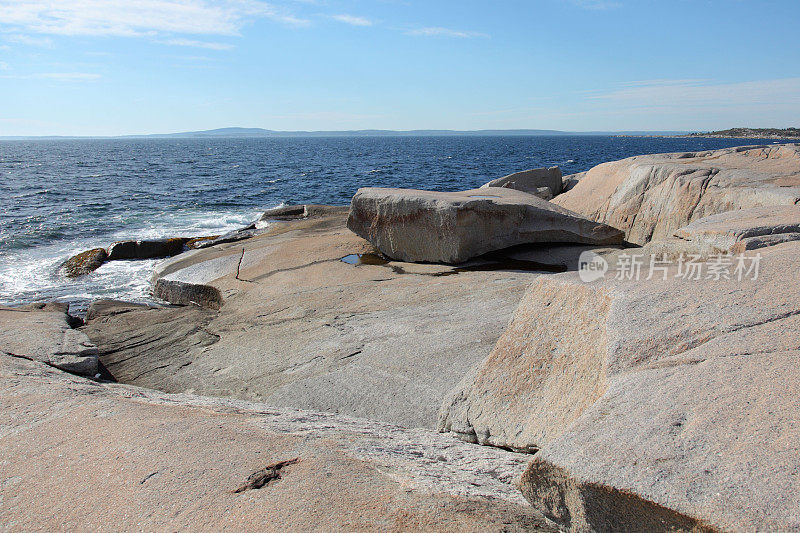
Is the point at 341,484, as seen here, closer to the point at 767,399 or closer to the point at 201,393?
the point at 767,399

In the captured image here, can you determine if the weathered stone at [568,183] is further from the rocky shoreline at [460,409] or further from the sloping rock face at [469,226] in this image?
the rocky shoreline at [460,409]

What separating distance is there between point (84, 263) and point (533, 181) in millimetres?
11237

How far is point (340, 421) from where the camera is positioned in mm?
3293

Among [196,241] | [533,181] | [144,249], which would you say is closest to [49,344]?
[144,249]

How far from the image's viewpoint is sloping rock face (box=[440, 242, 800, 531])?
1549 mm

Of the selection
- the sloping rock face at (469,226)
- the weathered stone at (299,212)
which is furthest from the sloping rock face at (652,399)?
the weathered stone at (299,212)

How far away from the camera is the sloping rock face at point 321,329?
461cm

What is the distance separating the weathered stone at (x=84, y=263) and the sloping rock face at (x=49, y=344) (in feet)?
16.7

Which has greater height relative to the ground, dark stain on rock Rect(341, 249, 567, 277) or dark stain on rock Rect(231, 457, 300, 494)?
dark stain on rock Rect(231, 457, 300, 494)

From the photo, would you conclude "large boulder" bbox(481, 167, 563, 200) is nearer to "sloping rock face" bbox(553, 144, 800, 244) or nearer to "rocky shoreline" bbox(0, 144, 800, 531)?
"sloping rock face" bbox(553, 144, 800, 244)

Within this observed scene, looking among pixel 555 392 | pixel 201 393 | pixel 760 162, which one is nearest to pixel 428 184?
pixel 760 162

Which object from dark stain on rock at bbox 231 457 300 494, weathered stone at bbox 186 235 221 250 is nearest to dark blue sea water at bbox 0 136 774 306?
weathered stone at bbox 186 235 221 250

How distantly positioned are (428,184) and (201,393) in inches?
884

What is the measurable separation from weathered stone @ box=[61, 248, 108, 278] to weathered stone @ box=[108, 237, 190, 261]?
0.24 meters
